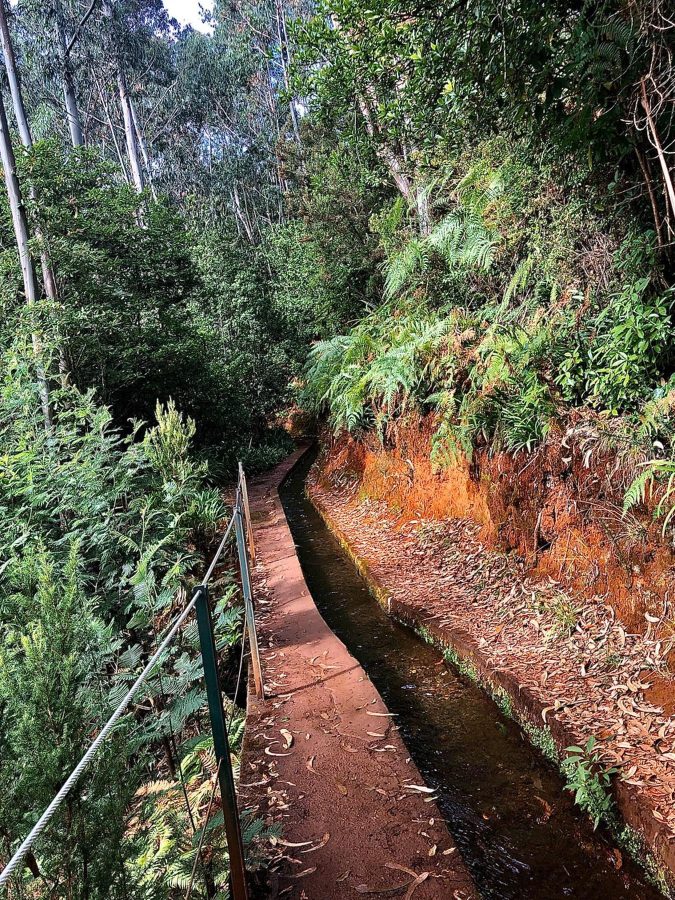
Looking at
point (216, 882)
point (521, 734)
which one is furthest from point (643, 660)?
point (216, 882)

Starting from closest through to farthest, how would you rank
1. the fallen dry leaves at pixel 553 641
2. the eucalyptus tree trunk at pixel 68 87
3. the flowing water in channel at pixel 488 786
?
the flowing water in channel at pixel 488 786 → the fallen dry leaves at pixel 553 641 → the eucalyptus tree trunk at pixel 68 87

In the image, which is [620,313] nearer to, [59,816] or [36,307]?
[59,816]

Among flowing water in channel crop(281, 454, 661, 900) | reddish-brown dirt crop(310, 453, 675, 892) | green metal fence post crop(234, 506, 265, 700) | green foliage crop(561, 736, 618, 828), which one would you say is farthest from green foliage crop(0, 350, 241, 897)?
green foliage crop(561, 736, 618, 828)

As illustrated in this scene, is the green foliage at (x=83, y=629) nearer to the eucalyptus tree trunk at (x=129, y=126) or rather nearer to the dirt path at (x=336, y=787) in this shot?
the dirt path at (x=336, y=787)

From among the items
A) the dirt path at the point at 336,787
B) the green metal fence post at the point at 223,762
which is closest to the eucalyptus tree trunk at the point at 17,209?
the dirt path at the point at 336,787

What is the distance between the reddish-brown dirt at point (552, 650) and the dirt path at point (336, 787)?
890 mm

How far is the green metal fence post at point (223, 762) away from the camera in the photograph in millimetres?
1925

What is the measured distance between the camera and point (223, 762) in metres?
→ 1.98

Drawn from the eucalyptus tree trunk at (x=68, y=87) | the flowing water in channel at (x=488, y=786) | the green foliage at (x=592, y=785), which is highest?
the eucalyptus tree trunk at (x=68, y=87)

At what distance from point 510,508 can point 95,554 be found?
364 centimetres

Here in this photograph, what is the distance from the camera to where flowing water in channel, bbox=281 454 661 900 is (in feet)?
8.32

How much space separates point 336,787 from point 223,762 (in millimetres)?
1095

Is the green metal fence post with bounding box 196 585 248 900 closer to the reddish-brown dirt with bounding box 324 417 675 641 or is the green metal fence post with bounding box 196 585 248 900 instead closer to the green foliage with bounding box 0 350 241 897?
the green foliage with bounding box 0 350 241 897

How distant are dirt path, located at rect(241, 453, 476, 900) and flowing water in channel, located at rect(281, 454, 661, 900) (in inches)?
14.2
